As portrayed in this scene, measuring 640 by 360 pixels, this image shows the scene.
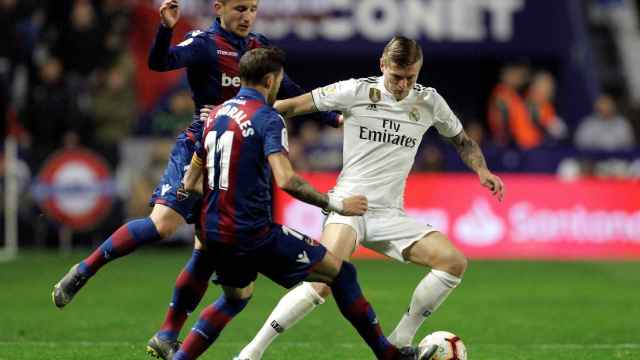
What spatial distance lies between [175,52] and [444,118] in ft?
6.13

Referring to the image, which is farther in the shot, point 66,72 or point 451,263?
point 66,72

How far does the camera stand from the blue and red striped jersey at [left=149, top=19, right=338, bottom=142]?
9.11m

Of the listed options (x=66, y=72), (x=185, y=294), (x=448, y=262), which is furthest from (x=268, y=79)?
(x=66, y=72)

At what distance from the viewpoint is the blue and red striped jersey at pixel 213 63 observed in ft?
29.9

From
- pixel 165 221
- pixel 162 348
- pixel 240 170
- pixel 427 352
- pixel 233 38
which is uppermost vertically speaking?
pixel 233 38

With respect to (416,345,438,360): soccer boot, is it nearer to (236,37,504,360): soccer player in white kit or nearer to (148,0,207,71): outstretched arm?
(236,37,504,360): soccer player in white kit

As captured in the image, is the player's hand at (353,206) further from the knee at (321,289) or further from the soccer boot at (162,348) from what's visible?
the soccer boot at (162,348)

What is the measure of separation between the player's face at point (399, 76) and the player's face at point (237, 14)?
3.04 feet

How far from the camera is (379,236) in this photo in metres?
9.18

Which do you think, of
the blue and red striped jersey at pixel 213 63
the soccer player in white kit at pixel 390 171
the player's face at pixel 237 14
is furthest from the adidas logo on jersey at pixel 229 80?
the soccer player in white kit at pixel 390 171

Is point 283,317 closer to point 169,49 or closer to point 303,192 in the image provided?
point 303,192

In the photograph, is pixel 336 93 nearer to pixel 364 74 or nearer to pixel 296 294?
pixel 296 294

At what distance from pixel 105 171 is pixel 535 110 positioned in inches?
248

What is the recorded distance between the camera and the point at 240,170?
7.93 m
